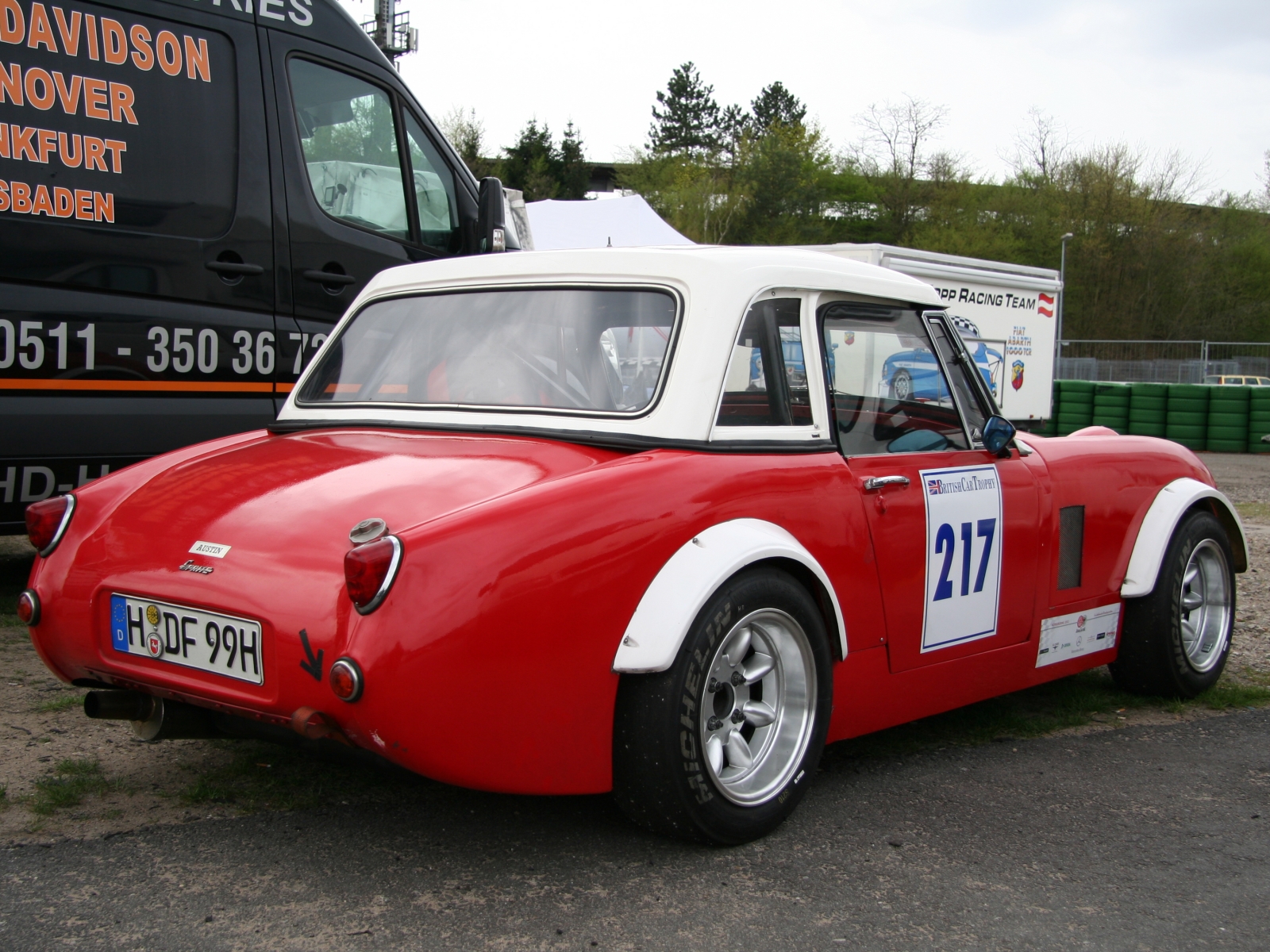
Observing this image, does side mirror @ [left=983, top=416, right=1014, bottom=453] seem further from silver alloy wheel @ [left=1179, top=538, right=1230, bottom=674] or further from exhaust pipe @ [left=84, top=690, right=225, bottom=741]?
exhaust pipe @ [left=84, top=690, right=225, bottom=741]

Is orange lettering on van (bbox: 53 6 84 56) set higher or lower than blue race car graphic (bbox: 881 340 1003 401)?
higher

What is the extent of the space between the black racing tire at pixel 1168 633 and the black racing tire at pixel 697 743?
1963 mm

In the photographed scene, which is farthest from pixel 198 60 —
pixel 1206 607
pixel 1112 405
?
pixel 1112 405

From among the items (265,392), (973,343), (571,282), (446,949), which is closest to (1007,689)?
(571,282)

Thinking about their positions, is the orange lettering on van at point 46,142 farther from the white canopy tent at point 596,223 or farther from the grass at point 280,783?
the white canopy tent at point 596,223

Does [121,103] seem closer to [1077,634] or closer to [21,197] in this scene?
[21,197]

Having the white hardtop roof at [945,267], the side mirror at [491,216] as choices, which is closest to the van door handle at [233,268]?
the side mirror at [491,216]

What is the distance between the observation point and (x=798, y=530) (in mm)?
3086

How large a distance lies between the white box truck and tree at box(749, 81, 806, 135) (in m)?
64.7

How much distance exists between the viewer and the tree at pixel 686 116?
76.4 m

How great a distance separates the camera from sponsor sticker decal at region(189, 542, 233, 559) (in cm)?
272

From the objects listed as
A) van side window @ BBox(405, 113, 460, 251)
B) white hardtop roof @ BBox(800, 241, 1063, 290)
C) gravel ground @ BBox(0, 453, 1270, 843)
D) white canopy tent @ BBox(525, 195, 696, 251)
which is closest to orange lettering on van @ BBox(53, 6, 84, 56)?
van side window @ BBox(405, 113, 460, 251)

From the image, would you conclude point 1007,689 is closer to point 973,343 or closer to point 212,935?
point 212,935

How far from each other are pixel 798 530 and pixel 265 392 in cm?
310
